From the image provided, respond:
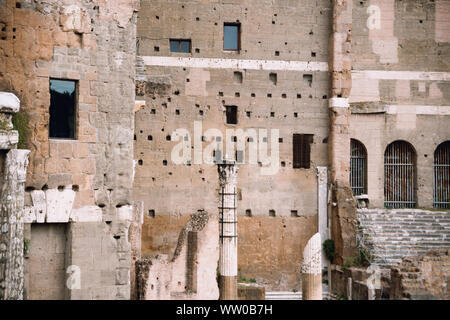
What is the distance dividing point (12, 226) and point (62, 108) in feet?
6.35

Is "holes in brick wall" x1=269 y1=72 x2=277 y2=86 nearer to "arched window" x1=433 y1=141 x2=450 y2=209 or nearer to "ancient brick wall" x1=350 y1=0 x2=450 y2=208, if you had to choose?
"ancient brick wall" x1=350 y1=0 x2=450 y2=208

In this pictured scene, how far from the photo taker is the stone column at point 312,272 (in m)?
14.8

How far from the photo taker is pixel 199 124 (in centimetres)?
1962

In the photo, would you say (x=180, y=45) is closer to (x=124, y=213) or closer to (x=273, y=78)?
(x=273, y=78)

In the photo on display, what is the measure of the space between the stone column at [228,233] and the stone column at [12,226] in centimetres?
697

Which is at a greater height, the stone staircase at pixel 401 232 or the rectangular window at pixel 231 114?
the rectangular window at pixel 231 114

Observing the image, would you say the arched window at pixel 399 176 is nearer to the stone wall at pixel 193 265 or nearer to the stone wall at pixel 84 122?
the stone wall at pixel 193 265

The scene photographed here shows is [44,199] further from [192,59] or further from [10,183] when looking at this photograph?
[192,59]

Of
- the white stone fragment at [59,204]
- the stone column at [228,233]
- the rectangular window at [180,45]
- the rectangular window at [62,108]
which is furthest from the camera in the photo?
the rectangular window at [180,45]

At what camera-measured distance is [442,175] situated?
22.0 m

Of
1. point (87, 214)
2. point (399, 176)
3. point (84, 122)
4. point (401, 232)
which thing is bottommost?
point (401, 232)

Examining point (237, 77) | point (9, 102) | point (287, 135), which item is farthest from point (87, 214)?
point (287, 135)

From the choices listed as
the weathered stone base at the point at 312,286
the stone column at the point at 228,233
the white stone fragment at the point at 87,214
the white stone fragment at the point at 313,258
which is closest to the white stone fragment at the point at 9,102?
the white stone fragment at the point at 87,214

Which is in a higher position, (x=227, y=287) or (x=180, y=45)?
(x=180, y=45)
